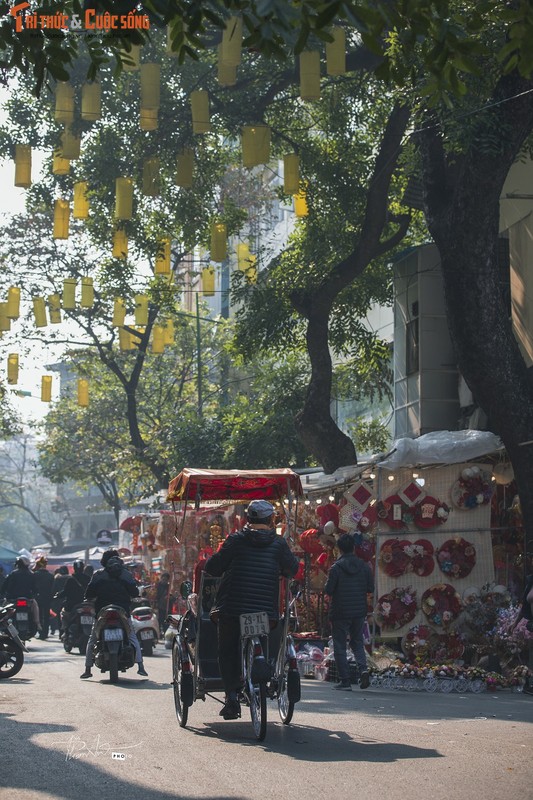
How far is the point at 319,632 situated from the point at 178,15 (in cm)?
1307

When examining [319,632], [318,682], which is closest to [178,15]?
[318,682]

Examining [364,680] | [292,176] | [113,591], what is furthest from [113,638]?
[292,176]

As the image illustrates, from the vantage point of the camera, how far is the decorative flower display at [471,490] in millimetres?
16875

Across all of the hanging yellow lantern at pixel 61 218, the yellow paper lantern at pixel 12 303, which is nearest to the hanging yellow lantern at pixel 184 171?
the hanging yellow lantern at pixel 61 218

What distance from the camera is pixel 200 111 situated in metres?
16.7

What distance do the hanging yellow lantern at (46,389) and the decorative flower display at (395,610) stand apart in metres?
19.3

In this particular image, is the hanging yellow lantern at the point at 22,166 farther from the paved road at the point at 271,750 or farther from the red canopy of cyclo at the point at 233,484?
the paved road at the point at 271,750

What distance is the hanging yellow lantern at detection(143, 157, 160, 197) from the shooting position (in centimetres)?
1894

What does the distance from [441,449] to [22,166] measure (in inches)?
267

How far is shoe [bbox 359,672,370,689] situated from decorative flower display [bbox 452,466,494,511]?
11.8 ft

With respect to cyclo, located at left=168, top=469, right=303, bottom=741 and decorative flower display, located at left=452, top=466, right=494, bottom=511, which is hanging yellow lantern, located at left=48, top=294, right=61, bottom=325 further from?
cyclo, located at left=168, top=469, right=303, bottom=741

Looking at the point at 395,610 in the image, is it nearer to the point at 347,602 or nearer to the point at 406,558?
the point at 406,558

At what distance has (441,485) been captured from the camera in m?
17.0

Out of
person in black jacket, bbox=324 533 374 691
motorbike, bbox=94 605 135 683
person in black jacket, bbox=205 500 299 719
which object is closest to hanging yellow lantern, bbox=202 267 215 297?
motorbike, bbox=94 605 135 683
